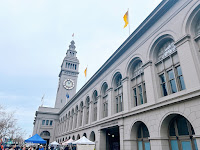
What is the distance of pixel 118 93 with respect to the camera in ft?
62.4

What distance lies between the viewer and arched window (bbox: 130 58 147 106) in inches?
587

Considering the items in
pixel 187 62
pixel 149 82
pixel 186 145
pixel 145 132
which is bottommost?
pixel 186 145

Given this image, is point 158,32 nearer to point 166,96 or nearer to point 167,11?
point 167,11

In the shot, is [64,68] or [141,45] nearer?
[141,45]

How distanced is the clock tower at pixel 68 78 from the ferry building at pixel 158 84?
137ft

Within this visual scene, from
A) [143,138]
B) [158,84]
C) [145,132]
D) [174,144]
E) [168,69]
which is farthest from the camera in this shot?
[145,132]

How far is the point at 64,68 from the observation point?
65.8m

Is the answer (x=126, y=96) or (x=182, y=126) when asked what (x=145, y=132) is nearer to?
(x=182, y=126)

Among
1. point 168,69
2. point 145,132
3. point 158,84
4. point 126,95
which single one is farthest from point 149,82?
point 145,132

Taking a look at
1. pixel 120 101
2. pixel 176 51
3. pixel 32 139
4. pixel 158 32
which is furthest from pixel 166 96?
pixel 32 139

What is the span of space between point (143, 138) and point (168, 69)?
6.48 metres

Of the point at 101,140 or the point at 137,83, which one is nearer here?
the point at 137,83

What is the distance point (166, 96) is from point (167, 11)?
7233 millimetres

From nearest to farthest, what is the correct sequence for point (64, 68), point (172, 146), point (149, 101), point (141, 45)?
point (172, 146) → point (149, 101) → point (141, 45) → point (64, 68)
